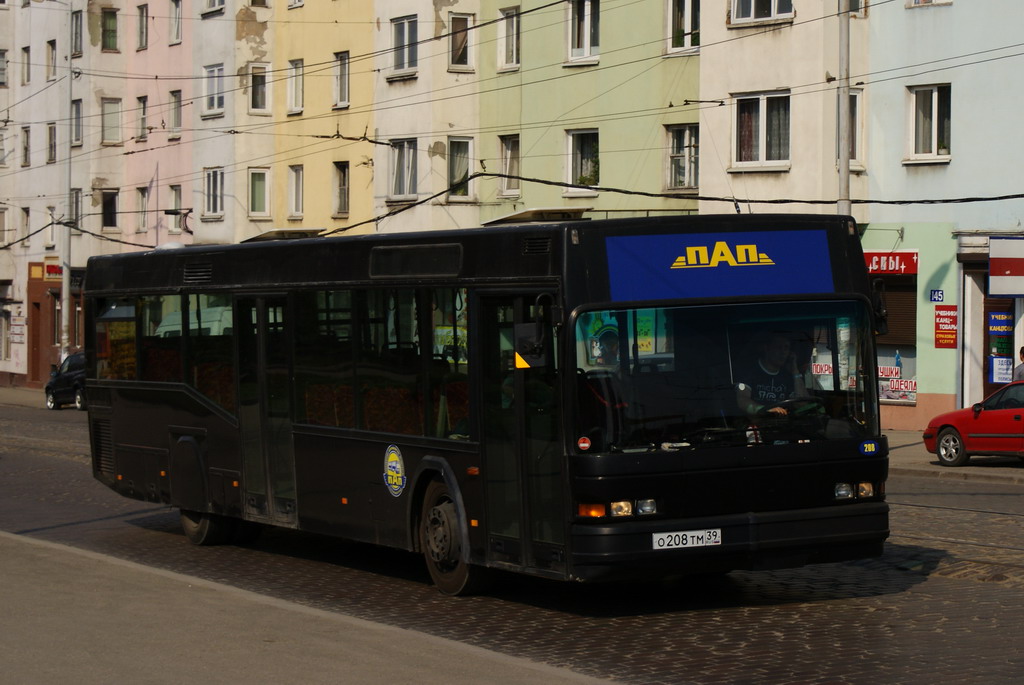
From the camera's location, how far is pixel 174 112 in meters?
57.1

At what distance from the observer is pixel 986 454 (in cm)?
2566

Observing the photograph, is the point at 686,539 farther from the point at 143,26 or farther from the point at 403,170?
the point at 143,26

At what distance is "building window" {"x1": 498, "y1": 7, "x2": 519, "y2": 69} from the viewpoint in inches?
1619

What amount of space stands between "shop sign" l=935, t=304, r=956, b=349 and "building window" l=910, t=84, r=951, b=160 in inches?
113

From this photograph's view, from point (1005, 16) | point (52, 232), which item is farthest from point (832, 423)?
point (52, 232)

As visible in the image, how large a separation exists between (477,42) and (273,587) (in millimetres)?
30772

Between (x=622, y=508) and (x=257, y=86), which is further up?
(x=257, y=86)

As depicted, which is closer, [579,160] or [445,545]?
[445,545]

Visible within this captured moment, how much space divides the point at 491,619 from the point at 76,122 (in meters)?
55.7

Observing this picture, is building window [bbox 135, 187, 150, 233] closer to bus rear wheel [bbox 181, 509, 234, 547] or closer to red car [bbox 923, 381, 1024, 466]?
red car [bbox 923, 381, 1024, 466]

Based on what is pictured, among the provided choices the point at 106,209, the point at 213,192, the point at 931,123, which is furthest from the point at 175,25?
the point at 931,123

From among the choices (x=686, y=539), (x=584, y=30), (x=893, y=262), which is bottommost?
(x=686, y=539)

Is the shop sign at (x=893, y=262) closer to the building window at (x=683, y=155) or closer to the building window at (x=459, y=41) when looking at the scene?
the building window at (x=683, y=155)

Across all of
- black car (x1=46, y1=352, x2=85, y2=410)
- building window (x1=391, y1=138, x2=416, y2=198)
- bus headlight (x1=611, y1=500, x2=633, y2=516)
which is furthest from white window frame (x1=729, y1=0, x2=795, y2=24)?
black car (x1=46, y1=352, x2=85, y2=410)
